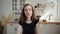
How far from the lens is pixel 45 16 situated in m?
3.64

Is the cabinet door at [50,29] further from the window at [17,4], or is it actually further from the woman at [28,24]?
the woman at [28,24]

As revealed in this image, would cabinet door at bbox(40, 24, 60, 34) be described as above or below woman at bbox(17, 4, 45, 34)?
below

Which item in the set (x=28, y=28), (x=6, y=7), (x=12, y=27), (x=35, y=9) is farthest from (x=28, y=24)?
(x=6, y=7)

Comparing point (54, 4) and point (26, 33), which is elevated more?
point (54, 4)

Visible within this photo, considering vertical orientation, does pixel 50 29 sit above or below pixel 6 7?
below

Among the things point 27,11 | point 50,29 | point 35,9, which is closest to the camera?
point 27,11

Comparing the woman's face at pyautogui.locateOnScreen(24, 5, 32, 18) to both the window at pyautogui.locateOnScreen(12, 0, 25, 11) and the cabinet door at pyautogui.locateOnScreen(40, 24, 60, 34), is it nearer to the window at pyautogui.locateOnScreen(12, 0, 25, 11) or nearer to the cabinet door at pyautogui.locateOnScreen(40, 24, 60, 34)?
the cabinet door at pyautogui.locateOnScreen(40, 24, 60, 34)

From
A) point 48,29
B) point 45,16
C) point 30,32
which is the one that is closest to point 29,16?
point 30,32

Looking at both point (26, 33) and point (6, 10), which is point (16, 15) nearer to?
point (6, 10)

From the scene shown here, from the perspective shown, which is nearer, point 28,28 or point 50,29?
point 28,28

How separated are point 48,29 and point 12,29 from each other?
0.93 meters

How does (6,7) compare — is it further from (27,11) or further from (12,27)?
(27,11)

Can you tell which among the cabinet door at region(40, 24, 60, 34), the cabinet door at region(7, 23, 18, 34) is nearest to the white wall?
the cabinet door at region(7, 23, 18, 34)

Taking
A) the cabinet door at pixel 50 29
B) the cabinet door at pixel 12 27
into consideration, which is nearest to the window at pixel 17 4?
the cabinet door at pixel 12 27
